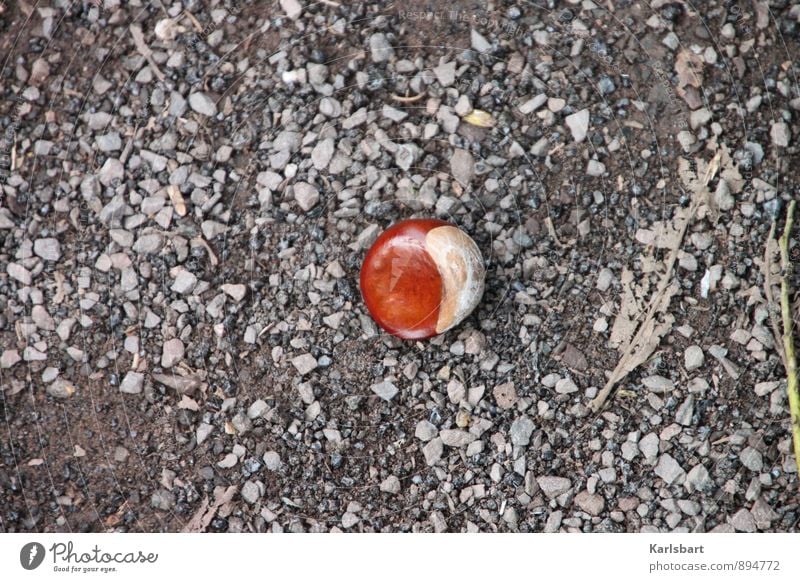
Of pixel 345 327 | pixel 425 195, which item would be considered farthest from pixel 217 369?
pixel 425 195

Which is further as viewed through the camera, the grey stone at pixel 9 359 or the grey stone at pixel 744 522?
the grey stone at pixel 9 359

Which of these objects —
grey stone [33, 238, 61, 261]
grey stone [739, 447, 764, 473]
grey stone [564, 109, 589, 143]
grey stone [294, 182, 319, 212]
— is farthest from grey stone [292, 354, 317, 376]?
grey stone [739, 447, 764, 473]

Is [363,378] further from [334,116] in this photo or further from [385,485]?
[334,116]

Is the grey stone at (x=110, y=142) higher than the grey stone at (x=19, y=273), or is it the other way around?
the grey stone at (x=110, y=142)

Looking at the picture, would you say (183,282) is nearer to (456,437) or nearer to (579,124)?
(456,437)

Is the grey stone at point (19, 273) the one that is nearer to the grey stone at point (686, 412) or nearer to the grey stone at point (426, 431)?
the grey stone at point (426, 431)

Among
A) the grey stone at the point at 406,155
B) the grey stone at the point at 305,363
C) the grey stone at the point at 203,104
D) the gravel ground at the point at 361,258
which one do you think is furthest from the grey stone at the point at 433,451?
the grey stone at the point at 203,104
